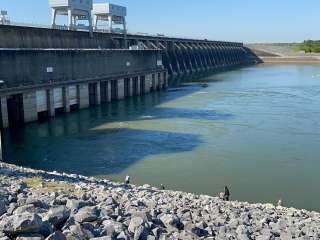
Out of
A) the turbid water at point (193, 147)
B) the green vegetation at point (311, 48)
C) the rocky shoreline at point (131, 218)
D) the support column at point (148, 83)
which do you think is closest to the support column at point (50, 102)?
the turbid water at point (193, 147)

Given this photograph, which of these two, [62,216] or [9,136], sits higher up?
[62,216]

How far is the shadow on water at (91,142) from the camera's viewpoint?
20516 mm

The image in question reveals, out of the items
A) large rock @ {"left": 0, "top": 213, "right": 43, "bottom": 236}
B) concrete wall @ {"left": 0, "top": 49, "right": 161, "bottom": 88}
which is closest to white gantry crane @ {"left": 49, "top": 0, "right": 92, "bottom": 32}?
concrete wall @ {"left": 0, "top": 49, "right": 161, "bottom": 88}

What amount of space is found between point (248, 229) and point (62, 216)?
169 inches

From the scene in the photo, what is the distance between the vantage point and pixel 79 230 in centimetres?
632

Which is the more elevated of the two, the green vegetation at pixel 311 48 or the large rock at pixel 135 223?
the green vegetation at pixel 311 48

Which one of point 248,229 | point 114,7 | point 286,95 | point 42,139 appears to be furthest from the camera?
point 114,7

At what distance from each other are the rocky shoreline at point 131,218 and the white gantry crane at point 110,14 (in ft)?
144

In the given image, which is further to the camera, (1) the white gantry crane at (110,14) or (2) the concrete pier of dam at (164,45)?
(1) the white gantry crane at (110,14)

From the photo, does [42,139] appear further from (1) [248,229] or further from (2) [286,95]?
(2) [286,95]

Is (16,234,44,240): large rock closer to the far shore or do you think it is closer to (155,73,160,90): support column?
(155,73,160,90): support column

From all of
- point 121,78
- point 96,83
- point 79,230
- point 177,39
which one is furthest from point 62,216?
point 177,39

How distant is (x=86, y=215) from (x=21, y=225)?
1.49m

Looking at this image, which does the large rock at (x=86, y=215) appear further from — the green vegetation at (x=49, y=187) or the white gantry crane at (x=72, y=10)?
the white gantry crane at (x=72, y=10)
